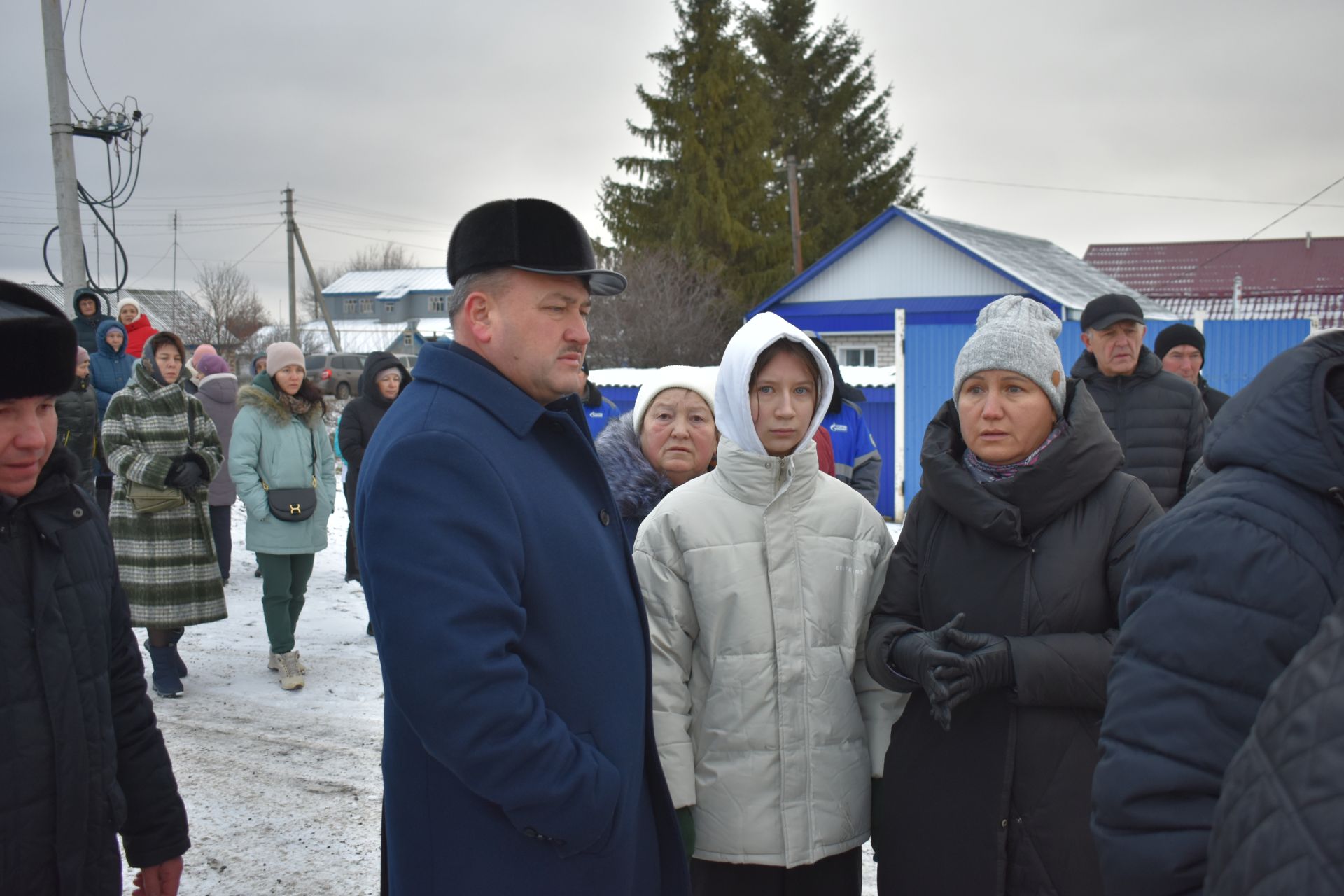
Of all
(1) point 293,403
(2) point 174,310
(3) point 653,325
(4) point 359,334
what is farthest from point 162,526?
(4) point 359,334

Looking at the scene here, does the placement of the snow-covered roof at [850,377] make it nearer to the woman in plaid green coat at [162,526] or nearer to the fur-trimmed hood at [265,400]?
the fur-trimmed hood at [265,400]

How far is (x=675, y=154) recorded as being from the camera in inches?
1080

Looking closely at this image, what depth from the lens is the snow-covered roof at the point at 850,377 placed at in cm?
1158

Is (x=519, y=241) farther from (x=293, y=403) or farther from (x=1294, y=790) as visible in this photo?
(x=293, y=403)

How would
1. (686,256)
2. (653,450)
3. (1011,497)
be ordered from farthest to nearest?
(686,256) < (653,450) < (1011,497)

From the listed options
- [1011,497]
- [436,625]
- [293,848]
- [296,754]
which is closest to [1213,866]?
[436,625]

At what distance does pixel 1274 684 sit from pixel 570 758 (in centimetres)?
113

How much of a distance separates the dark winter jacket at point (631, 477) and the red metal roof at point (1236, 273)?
26.4 metres

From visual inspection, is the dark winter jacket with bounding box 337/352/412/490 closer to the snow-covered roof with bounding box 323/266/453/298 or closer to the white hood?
the white hood

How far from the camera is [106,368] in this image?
25.5ft

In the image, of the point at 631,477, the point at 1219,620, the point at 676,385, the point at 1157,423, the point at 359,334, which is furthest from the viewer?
the point at 359,334

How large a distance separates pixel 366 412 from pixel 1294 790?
6.56 metres

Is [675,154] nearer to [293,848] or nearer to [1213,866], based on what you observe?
[293,848]

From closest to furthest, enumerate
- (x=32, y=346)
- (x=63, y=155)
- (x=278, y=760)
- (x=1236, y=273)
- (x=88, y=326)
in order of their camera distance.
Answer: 1. (x=32, y=346)
2. (x=278, y=760)
3. (x=88, y=326)
4. (x=63, y=155)
5. (x=1236, y=273)
